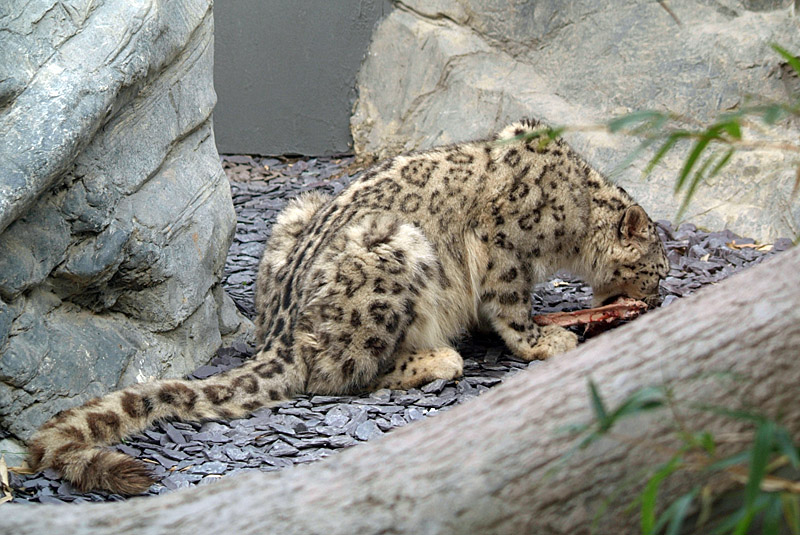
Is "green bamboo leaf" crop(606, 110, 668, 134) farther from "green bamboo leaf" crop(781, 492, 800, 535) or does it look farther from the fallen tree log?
"green bamboo leaf" crop(781, 492, 800, 535)

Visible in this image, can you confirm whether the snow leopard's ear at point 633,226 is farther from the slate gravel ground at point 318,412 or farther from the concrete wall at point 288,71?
the concrete wall at point 288,71

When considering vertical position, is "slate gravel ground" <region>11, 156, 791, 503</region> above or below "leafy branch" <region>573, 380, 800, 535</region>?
below

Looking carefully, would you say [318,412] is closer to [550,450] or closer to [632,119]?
[550,450]

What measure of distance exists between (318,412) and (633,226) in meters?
1.88

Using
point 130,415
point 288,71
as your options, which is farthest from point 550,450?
point 288,71

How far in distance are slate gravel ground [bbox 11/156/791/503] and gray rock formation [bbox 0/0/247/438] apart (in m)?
0.34

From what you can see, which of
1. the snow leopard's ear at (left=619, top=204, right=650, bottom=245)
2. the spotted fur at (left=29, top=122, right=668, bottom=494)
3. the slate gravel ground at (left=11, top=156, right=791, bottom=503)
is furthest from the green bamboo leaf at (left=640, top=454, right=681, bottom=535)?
the snow leopard's ear at (left=619, top=204, right=650, bottom=245)

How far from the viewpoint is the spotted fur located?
12.4 ft

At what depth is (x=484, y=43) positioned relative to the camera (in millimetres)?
6637

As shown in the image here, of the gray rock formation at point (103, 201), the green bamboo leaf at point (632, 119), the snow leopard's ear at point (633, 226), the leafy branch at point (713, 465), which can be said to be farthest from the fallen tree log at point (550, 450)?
the snow leopard's ear at point (633, 226)

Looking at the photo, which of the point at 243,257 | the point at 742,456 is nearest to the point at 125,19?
the point at 243,257

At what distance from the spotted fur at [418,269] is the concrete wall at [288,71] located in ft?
8.57

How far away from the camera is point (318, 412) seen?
3711 millimetres

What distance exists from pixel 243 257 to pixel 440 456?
4488 millimetres
